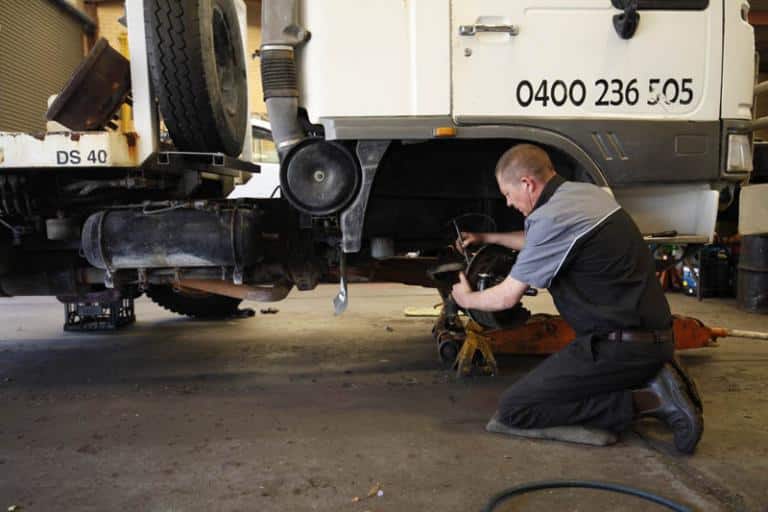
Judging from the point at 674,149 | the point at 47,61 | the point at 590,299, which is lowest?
the point at 590,299

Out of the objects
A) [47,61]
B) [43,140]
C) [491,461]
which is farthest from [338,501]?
[47,61]

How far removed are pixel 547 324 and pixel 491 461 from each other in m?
1.55

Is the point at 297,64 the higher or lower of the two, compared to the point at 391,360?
higher

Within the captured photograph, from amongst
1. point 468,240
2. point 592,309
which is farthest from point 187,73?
point 592,309

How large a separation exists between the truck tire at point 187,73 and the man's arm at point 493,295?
1487 millimetres

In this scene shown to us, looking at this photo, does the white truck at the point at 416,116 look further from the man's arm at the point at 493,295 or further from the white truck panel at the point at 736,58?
the man's arm at the point at 493,295

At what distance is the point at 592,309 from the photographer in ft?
8.09

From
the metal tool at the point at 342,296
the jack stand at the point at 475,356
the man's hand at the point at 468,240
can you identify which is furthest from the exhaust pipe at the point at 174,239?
the jack stand at the point at 475,356

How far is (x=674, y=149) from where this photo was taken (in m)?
2.72

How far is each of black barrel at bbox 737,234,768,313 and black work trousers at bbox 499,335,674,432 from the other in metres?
4.19

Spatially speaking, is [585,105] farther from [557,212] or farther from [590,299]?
[590,299]

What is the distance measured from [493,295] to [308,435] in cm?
104

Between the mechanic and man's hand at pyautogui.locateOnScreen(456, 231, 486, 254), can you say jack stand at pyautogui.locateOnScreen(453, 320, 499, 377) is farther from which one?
the mechanic

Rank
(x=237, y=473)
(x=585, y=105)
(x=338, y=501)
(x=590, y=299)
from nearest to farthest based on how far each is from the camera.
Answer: (x=338, y=501), (x=237, y=473), (x=590, y=299), (x=585, y=105)
